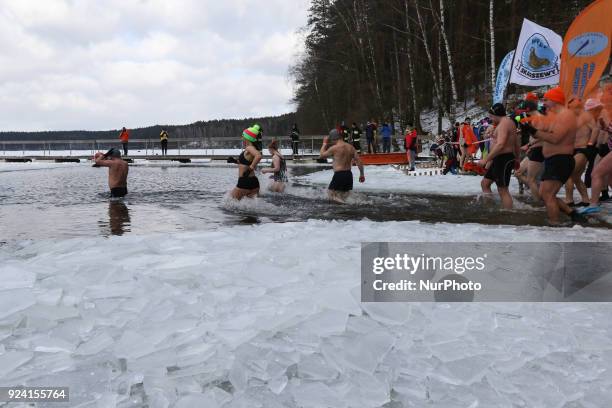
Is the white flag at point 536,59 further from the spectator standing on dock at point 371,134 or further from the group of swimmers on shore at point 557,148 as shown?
the spectator standing on dock at point 371,134

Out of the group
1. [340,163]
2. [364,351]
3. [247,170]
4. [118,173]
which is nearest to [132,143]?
[118,173]

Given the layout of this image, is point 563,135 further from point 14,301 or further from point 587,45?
point 14,301

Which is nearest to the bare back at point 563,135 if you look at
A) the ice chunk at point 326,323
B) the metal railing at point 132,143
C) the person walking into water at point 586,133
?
the person walking into water at point 586,133

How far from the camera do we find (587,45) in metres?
8.65

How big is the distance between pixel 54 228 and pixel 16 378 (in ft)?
17.6

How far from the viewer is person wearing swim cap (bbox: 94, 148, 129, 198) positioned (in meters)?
9.43

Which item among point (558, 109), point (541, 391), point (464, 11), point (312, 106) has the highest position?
point (464, 11)

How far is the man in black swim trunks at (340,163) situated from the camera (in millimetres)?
8531

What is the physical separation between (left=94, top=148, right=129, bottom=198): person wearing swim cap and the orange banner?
896 centimetres

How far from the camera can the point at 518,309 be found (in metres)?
2.68

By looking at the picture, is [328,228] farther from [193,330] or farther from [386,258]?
[193,330]

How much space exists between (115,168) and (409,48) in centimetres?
2013

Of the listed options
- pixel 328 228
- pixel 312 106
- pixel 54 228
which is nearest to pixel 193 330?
pixel 328 228

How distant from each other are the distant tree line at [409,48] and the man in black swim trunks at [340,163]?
1186 cm
